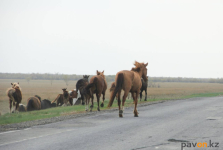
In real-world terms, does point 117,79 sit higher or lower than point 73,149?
higher

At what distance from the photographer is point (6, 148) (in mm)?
8680

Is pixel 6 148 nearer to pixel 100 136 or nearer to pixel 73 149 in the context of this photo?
pixel 73 149

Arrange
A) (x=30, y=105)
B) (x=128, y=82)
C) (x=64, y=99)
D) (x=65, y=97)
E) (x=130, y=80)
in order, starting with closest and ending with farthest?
(x=128, y=82) < (x=130, y=80) < (x=30, y=105) < (x=64, y=99) < (x=65, y=97)

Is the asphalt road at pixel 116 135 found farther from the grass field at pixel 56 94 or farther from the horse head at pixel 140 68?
the grass field at pixel 56 94

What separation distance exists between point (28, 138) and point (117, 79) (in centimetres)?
610

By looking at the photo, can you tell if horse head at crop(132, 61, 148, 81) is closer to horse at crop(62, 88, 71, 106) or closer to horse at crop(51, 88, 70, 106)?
horse at crop(51, 88, 70, 106)

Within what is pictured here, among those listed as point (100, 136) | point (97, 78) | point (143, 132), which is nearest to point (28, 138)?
point (100, 136)

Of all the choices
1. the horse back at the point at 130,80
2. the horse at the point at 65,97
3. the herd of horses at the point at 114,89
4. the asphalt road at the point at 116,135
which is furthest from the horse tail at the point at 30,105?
the asphalt road at the point at 116,135

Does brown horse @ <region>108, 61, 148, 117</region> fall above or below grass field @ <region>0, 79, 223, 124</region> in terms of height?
above

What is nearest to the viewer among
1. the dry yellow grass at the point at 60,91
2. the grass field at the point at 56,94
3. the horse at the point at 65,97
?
the grass field at the point at 56,94

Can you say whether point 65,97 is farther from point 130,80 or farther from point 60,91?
point 60,91

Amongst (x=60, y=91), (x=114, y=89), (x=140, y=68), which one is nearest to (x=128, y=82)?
(x=114, y=89)

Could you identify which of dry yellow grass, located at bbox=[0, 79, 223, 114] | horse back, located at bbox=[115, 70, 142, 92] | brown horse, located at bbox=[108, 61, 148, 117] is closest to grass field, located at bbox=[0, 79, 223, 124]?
dry yellow grass, located at bbox=[0, 79, 223, 114]

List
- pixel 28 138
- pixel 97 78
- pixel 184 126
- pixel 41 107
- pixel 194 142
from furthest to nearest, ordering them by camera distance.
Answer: pixel 41 107, pixel 97 78, pixel 184 126, pixel 28 138, pixel 194 142
